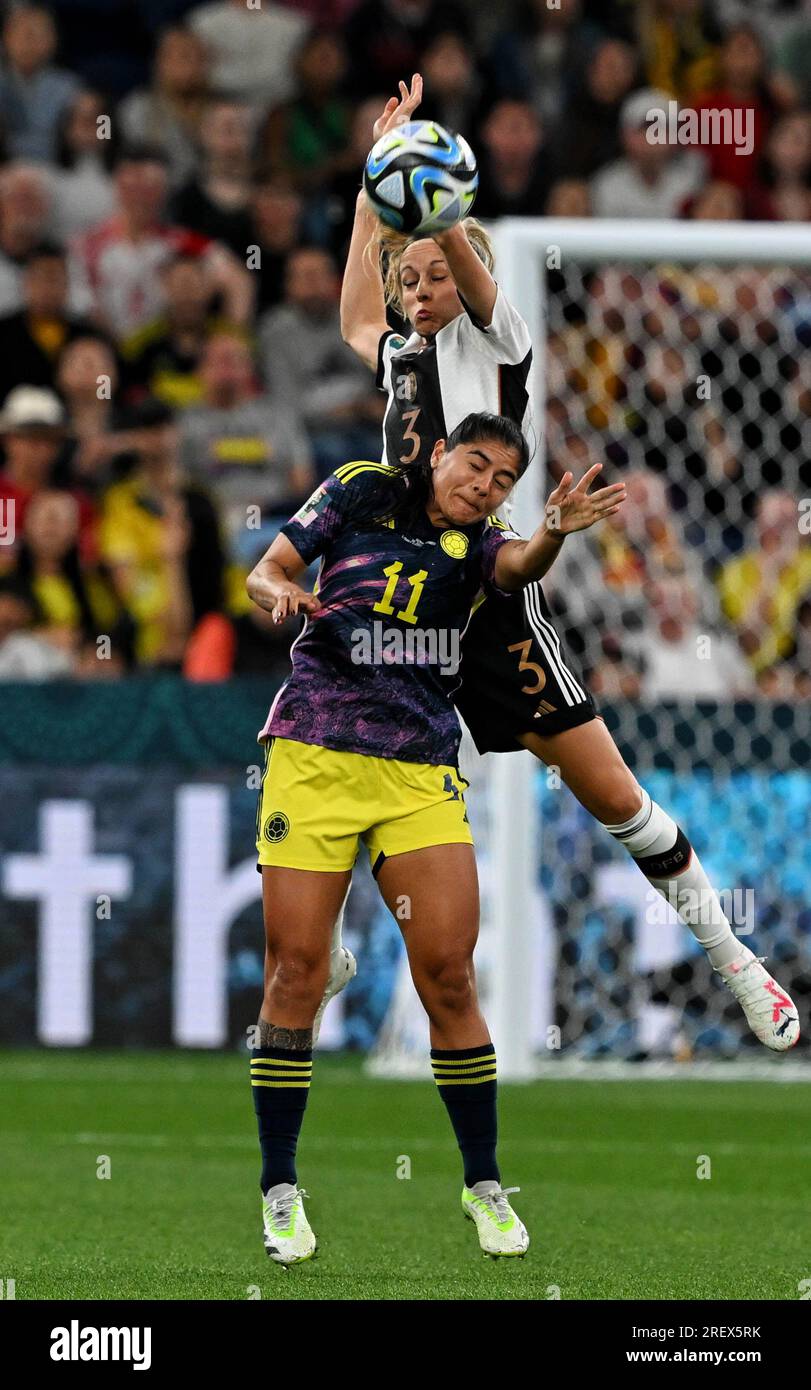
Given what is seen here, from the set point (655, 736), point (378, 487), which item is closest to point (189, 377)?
point (655, 736)

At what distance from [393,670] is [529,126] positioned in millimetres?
9290

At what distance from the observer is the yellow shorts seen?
220 inches

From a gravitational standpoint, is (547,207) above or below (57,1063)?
A: above

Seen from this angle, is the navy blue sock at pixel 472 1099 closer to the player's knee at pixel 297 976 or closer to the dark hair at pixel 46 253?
the player's knee at pixel 297 976

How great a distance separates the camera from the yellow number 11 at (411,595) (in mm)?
5617

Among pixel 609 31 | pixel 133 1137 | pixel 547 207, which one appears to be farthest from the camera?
pixel 609 31

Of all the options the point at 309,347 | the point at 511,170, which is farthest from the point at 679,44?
the point at 309,347

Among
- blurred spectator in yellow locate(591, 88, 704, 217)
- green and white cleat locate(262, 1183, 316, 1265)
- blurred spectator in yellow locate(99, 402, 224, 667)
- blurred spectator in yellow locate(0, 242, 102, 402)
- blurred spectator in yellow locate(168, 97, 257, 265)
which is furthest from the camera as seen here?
blurred spectator in yellow locate(591, 88, 704, 217)

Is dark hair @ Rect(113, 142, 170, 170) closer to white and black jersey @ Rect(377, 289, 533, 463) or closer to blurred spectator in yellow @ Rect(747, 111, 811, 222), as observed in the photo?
blurred spectator in yellow @ Rect(747, 111, 811, 222)

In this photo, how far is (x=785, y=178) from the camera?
14688 millimetres

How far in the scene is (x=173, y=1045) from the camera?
10.8 metres

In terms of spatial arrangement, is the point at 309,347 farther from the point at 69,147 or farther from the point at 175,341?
the point at 69,147

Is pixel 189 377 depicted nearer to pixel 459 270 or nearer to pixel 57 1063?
pixel 57 1063

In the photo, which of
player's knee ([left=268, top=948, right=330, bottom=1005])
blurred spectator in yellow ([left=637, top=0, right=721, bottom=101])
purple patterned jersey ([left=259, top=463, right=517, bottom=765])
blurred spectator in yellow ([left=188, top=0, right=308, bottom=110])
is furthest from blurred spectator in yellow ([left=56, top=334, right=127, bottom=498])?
player's knee ([left=268, top=948, right=330, bottom=1005])
